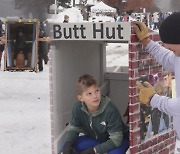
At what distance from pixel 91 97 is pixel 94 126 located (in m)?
0.22

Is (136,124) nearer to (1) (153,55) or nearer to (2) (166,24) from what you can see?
(1) (153,55)

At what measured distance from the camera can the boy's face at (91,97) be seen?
3.41 metres

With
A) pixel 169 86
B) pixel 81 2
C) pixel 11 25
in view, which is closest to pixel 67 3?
pixel 81 2

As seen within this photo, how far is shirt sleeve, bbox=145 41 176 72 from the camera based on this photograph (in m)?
3.16

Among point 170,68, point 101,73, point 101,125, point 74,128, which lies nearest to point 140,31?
point 170,68

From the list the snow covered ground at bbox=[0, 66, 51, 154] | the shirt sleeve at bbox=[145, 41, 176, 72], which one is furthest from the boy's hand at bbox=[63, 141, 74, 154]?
the snow covered ground at bbox=[0, 66, 51, 154]

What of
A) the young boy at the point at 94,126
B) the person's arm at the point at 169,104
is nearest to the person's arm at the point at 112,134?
the young boy at the point at 94,126

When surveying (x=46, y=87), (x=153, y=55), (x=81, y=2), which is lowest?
(x=46, y=87)

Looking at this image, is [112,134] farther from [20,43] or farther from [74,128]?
[20,43]

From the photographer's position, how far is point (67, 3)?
47750 millimetres

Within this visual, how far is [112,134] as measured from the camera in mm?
3381

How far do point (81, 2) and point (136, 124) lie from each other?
40.4 meters

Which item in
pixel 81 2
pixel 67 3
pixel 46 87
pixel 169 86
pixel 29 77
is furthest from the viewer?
pixel 67 3

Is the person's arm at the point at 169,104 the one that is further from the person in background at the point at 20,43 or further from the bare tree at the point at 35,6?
the bare tree at the point at 35,6
